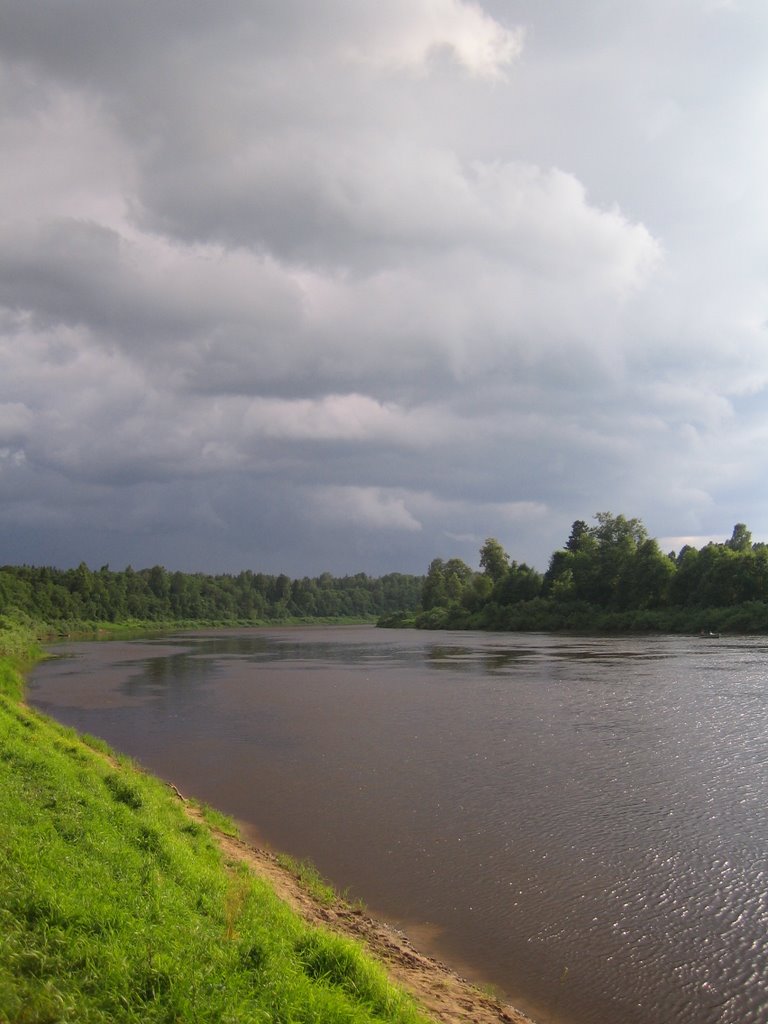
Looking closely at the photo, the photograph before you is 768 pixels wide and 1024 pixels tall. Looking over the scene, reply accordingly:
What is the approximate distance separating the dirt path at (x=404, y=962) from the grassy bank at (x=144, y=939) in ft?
2.45

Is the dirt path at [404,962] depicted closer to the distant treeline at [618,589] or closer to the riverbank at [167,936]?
the riverbank at [167,936]

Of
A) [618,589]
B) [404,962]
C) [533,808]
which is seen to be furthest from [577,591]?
[404,962]

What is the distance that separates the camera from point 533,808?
1745 centimetres

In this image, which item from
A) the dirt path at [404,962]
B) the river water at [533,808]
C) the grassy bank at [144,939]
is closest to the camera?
the grassy bank at [144,939]

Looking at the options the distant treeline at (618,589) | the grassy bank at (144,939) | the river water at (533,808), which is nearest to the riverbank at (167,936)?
the grassy bank at (144,939)

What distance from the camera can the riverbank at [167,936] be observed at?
248 inches

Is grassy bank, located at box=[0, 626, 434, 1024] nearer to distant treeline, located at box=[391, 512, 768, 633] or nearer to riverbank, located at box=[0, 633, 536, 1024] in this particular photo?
riverbank, located at box=[0, 633, 536, 1024]

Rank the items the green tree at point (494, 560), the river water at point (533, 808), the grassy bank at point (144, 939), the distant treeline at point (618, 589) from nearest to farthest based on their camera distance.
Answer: the grassy bank at point (144, 939) < the river water at point (533, 808) < the distant treeline at point (618, 589) < the green tree at point (494, 560)

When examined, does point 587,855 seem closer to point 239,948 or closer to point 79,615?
Answer: point 239,948

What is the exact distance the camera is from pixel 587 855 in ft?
47.3

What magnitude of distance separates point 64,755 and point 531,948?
11.6m

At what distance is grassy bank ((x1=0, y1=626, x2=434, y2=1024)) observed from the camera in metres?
6.22

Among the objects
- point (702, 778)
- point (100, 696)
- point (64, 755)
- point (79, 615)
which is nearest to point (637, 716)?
point (702, 778)

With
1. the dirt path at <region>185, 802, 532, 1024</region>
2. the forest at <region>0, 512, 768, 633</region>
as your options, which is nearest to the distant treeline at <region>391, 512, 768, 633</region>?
the forest at <region>0, 512, 768, 633</region>
